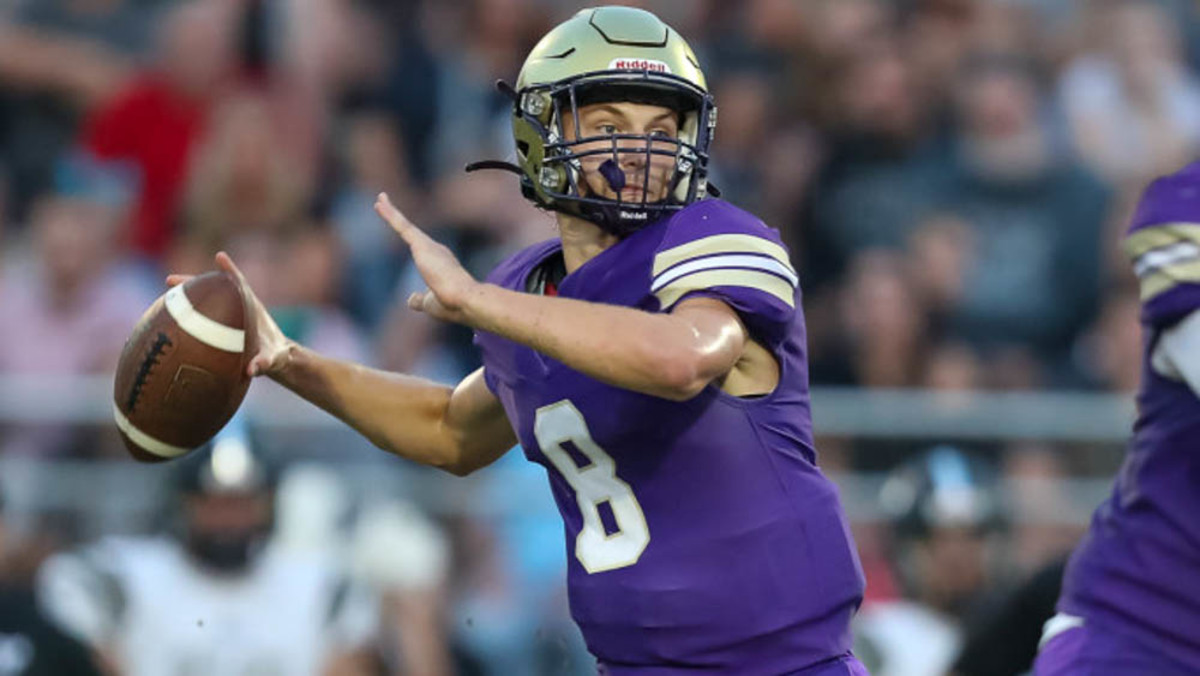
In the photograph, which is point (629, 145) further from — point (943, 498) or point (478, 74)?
point (478, 74)

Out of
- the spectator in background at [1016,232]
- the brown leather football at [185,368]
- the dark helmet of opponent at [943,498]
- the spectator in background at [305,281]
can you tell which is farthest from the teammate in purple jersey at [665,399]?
the spectator in background at [1016,232]

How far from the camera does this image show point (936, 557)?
7316 millimetres

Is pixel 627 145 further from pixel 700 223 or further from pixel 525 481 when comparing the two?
pixel 525 481

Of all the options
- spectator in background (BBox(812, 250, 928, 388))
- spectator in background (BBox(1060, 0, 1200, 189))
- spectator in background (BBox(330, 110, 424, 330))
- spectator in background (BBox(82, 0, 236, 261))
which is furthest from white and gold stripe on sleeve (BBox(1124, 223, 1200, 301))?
spectator in background (BBox(82, 0, 236, 261))

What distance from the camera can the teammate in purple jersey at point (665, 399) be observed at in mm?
3678

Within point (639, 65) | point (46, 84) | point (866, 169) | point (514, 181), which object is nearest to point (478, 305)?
point (639, 65)

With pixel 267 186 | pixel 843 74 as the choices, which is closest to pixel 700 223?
pixel 267 186

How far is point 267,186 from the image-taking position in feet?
26.9

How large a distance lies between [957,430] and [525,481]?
154 centimetres

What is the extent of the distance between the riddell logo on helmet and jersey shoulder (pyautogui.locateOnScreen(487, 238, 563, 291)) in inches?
17.6

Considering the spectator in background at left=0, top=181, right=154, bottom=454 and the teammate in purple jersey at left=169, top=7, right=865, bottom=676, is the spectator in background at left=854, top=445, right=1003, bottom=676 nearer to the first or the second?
the spectator in background at left=0, top=181, right=154, bottom=454

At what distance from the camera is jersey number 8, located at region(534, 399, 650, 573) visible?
382 cm

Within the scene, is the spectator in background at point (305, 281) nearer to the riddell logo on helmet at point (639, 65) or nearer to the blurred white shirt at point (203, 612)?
the blurred white shirt at point (203, 612)

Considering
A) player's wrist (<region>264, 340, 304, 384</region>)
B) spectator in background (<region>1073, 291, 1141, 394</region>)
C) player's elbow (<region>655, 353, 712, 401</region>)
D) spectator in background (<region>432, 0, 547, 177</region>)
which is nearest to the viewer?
player's elbow (<region>655, 353, 712, 401</region>)
